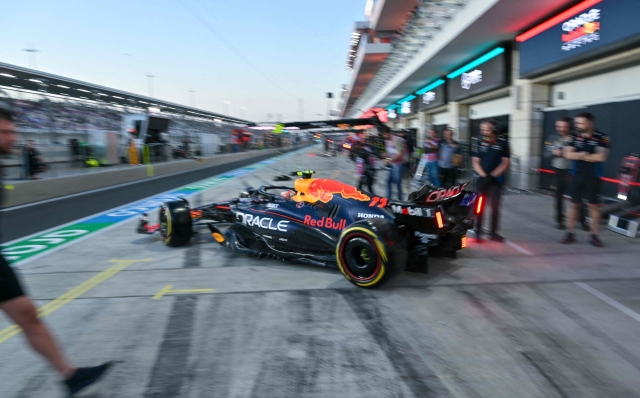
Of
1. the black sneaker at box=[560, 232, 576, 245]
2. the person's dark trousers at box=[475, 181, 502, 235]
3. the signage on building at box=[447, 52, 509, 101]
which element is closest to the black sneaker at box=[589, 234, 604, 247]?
the black sneaker at box=[560, 232, 576, 245]

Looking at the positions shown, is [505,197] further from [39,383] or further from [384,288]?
[39,383]

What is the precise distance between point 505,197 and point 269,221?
703 centimetres

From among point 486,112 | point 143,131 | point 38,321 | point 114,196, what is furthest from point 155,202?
point 143,131

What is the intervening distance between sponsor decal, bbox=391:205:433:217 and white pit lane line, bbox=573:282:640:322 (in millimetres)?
1678

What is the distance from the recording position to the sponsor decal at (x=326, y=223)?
4715 millimetres

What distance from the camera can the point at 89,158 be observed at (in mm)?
15773

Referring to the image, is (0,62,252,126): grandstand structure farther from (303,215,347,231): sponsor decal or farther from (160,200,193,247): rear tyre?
(303,215,347,231): sponsor decal

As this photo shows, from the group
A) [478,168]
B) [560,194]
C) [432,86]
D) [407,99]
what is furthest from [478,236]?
[407,99]

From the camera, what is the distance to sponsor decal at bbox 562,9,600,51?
24.5 feet

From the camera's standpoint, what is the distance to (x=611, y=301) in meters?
3.67

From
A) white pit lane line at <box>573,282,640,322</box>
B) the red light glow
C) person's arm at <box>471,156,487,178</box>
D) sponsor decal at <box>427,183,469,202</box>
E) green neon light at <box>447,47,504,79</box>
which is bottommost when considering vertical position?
white pit lane line at <box>573,282,640,322</box>

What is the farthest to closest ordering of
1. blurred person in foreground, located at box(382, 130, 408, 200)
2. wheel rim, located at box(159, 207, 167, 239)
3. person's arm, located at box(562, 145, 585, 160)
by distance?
blurred person in foreground, located at box(382, 130, 408, 200) → wheel rim, located at box(159, 207, 167, 239) → person's arm, located at box(562, 145, 585, 160)

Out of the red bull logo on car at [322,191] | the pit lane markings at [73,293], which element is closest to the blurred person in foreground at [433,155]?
the red bull logo on car at [322,191]

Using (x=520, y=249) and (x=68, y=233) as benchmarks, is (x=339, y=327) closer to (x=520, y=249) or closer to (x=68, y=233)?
(x=520, y=249)
